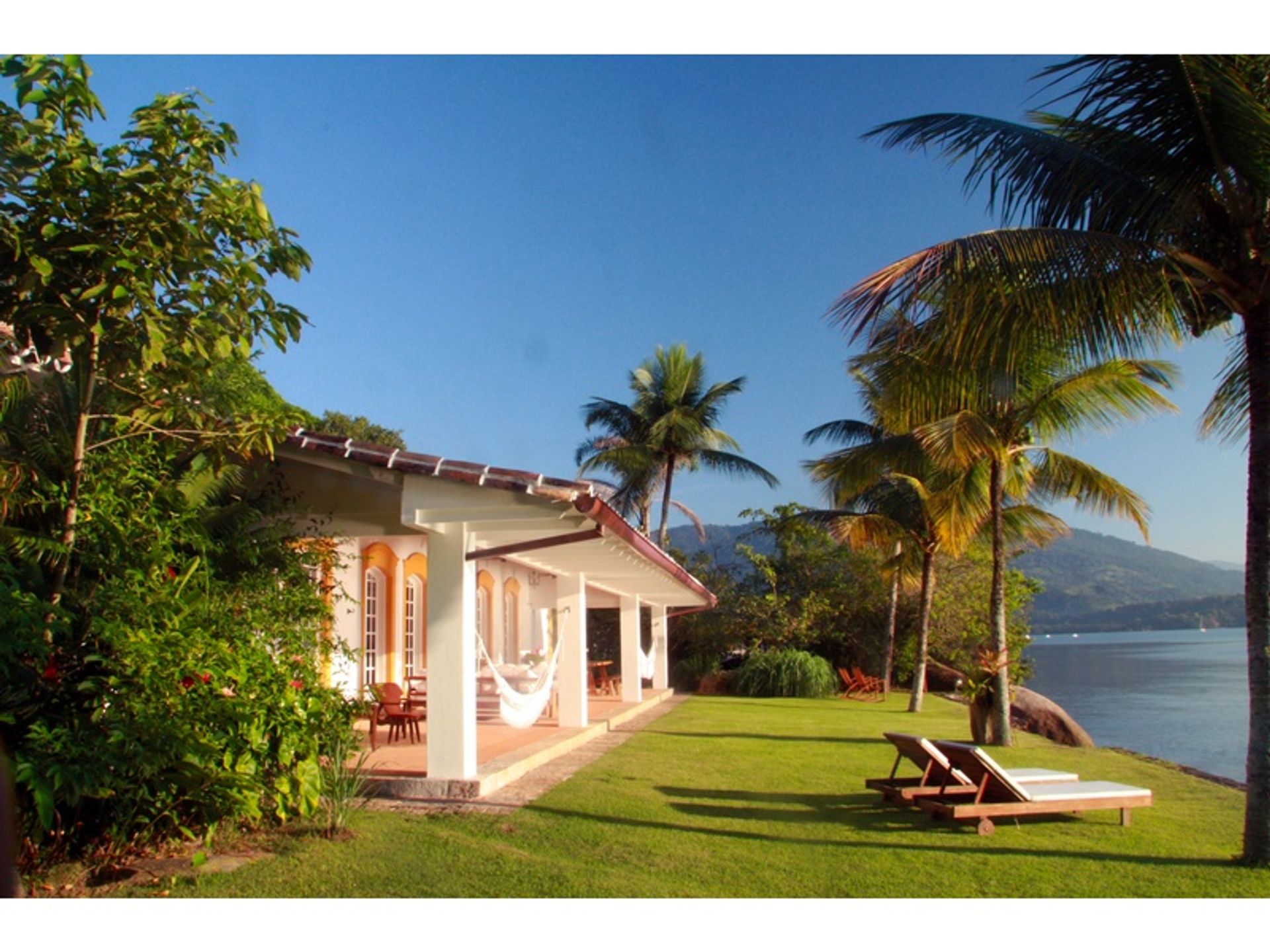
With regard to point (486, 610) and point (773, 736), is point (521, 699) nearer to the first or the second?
point (773, 736)

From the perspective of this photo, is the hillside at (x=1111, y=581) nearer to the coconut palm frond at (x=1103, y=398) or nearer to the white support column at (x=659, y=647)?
the white support column at (x=659, y=647)

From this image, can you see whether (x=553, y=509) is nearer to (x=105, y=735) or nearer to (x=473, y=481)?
(x=473, y=481)

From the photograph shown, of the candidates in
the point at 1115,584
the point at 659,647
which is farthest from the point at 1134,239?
the point at 1115,584

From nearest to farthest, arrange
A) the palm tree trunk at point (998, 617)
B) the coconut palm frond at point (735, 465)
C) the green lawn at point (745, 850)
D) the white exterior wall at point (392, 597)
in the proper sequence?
the green lawn at point (745, 850)
the white exterior wall at point (392, 597)
the palm tree trunk at point (998, 617)
the coconut palm frond at point (735, 465)

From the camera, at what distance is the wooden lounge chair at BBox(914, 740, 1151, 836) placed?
7438 mm

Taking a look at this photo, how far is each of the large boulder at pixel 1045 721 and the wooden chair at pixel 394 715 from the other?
9349 mm

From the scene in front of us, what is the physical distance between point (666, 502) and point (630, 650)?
478 inches

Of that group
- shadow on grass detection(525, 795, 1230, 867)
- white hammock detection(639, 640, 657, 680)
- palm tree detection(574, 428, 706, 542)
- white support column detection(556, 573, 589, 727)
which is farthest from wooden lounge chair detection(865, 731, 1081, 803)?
palm tree detection(574, 428, 706, 542)

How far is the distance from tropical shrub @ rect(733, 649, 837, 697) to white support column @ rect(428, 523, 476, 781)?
733 inches

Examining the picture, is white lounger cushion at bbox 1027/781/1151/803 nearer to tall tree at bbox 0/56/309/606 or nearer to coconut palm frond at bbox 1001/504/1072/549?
tall tree at bbox 0/56/309/606

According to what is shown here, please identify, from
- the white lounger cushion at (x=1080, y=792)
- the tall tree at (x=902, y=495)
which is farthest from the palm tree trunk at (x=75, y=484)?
the tall tree at (x=902, y=495)

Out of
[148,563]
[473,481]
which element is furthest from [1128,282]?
[148,563]

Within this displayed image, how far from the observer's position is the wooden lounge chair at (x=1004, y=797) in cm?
744

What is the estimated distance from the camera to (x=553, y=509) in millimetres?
7910
